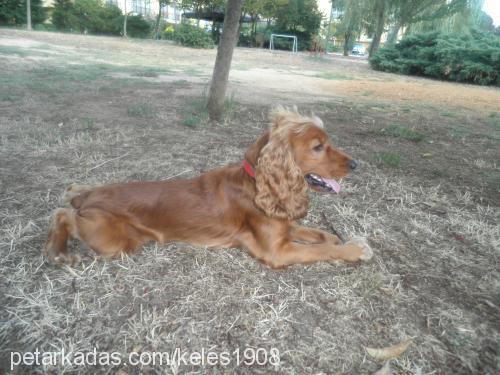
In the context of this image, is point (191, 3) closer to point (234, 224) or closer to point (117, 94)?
point (117, 94)

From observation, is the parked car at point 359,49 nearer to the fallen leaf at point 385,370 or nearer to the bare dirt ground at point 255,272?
the bare dirt ground at point 255,272

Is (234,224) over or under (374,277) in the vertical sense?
over

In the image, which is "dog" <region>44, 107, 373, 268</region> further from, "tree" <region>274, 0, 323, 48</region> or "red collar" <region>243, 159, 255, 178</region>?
"tree" <region>274, 0, 323, 48</region>

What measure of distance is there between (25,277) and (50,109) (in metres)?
4.93

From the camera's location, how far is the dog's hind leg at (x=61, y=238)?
2.73 meters

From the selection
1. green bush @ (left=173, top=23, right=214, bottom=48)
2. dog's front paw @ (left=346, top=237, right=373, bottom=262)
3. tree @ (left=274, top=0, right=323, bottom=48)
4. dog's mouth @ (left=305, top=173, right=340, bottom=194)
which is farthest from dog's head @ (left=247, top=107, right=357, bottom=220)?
tree @ (left=274, top=0, right=323, bottom=48)

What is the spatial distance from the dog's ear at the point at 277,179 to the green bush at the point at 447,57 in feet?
61.4

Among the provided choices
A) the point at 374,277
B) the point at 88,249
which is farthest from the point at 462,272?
the point at 88,249

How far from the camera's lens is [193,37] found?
26.4 metres

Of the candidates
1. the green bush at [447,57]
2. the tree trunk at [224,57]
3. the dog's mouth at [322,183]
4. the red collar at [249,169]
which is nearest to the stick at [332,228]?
the dog's mouth at [322,183]

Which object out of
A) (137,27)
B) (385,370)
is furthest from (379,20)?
(385,370)

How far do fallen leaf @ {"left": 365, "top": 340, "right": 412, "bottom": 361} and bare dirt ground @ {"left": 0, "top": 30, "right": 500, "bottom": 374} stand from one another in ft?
0.12

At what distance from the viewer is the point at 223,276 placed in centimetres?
277

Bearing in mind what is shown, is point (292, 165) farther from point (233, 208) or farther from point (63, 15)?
point (63, 15)
